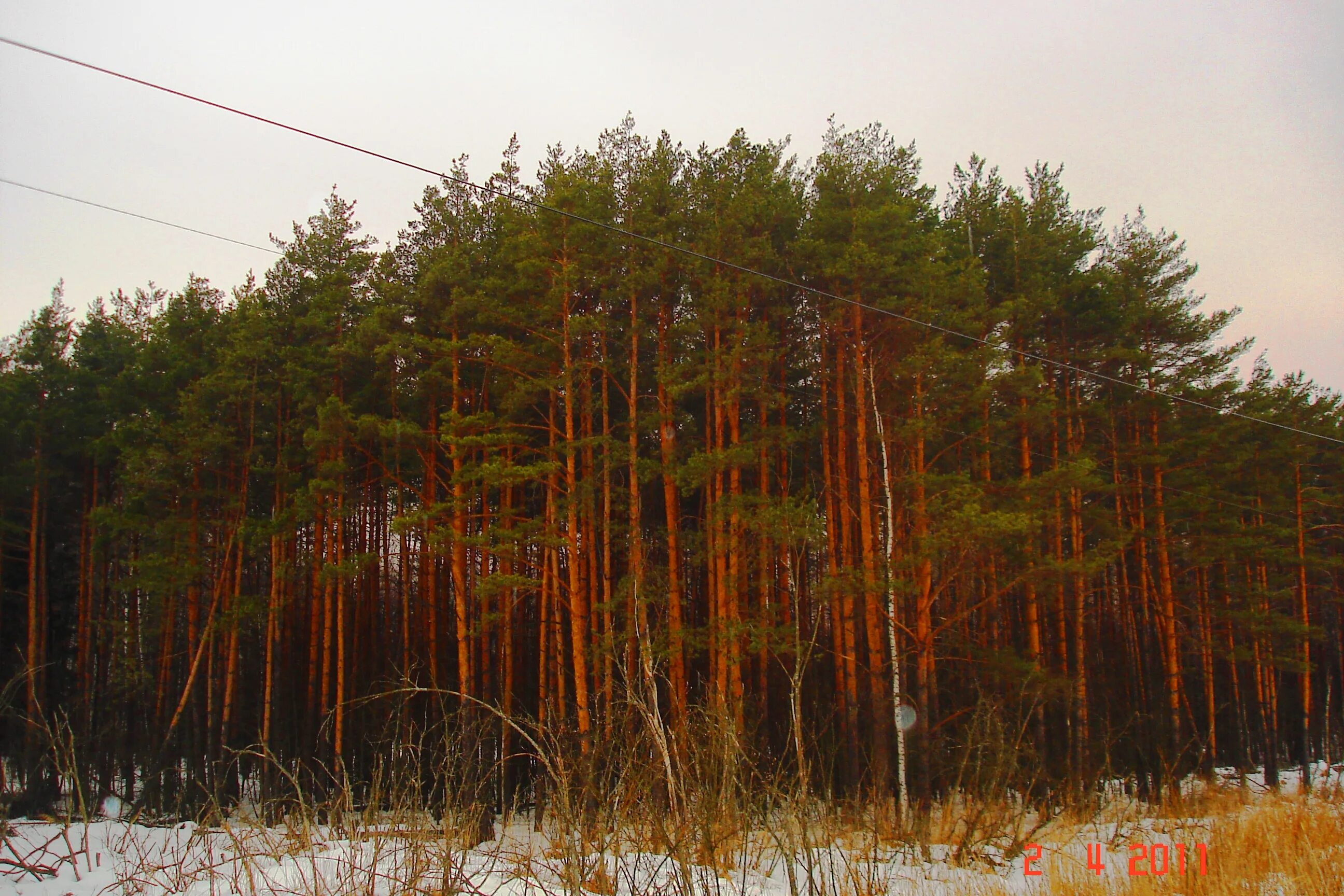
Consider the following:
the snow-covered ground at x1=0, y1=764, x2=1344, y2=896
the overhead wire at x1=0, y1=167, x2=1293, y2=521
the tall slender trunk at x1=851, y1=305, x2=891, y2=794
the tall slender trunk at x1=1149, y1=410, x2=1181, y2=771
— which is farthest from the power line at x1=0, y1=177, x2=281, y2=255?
the tall slender trunk at x1=1149, y1=410, x2=1181, y2=771

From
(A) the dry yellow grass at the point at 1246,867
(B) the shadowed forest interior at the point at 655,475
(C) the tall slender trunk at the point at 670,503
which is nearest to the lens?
(A) the dry yellow grass at the point at 1246,867

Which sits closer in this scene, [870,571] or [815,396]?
[870,571]

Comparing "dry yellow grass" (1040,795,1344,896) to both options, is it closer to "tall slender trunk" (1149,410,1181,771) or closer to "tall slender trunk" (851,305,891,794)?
"tall slender trunk" (851,305,891,794)

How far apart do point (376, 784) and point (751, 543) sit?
1163 centimetres

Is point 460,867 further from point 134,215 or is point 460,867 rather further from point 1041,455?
point 1041,455

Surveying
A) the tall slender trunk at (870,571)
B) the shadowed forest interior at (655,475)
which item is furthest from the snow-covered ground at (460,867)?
the tall slender trunk at (870,571)

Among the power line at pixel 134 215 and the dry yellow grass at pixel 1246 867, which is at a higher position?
the power line at pixel 134 215

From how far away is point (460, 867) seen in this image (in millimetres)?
4625

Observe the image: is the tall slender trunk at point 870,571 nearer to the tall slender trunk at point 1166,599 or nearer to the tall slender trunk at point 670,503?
the tall slender trunk at point 670,503
